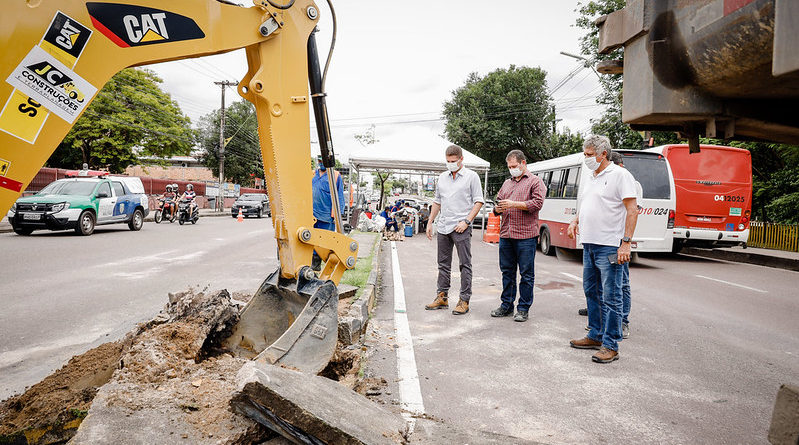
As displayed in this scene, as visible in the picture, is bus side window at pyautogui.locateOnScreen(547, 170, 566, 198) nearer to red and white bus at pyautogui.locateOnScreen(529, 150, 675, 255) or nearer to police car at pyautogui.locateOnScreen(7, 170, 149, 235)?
red and white bus at pyautogui.locateOnScreen(529, 150, 675, 255)

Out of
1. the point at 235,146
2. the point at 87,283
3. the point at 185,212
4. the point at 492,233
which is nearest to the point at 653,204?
the point at 492,233

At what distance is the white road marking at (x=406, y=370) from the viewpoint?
308 cm

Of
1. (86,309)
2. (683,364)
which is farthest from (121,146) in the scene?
(683,364)

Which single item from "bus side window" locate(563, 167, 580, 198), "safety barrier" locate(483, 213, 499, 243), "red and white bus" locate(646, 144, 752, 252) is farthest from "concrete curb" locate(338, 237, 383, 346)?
"safety barrier" locate(483, 213, 499, 243)

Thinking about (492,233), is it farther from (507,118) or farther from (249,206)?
(507,118)

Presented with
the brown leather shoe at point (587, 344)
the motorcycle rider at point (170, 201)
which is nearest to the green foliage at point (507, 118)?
the motorcycle rider at point (170, 201)

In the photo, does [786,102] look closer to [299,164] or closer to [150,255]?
[299,164]

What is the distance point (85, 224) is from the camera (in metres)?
13.7

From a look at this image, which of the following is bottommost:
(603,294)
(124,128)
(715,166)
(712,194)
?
(603,294)

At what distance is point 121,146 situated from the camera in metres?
35.6

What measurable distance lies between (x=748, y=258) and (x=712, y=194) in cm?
307

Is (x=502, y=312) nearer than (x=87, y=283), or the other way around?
(x=502, y=312)

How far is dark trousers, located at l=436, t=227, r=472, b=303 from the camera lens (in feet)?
19.1

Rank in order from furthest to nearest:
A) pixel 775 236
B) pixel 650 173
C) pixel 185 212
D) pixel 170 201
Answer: pixel 170 201
pixel 185 212
pixel 775 236
pixel 650 173
